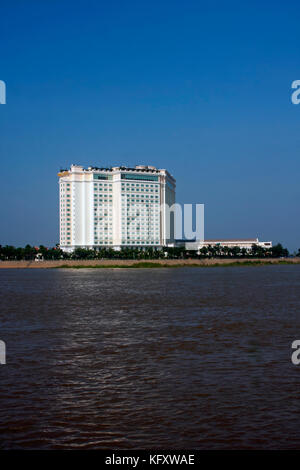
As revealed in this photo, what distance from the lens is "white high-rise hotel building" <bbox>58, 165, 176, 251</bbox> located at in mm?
148250

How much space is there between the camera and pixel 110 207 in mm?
151750

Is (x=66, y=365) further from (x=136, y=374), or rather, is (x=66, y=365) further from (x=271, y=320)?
(x=271, y=320)

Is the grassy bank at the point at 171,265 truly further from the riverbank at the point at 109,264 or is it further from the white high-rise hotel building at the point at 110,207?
the white high-rise hotel building at the point at 110,207

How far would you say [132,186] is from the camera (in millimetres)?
150000

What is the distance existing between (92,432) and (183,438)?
1275 millimetres

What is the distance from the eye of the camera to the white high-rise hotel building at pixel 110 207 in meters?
148

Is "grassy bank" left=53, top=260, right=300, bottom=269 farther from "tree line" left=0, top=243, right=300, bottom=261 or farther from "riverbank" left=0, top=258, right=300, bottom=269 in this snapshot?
"tree line" left=0, top=243, right=300, bottom=261

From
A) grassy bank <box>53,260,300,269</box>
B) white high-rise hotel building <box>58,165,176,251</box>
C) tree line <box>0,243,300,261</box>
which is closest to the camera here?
grassy bank <box>53,260,300,269</box>

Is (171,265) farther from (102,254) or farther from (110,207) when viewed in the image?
(110,207)

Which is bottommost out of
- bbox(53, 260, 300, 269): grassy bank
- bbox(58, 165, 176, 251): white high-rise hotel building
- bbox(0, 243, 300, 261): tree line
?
bbox(53, 260, 300, 269): grassy bank

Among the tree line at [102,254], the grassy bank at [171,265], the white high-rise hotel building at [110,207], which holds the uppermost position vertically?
the white high-rise hotel building at [110,207]

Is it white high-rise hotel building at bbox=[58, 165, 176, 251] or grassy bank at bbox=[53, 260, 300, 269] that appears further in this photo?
white high-rise hotel building at bbox=[58, 165, 176, 251]

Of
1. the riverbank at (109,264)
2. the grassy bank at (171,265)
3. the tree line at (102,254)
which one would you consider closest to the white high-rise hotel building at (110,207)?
the tree line at (102,254)

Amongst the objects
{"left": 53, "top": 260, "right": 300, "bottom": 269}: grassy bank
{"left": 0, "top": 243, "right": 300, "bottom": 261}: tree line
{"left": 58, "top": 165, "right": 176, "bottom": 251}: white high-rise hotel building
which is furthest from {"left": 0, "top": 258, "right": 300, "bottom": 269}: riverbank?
{"left": 58, "top": 165, "right": 176, "bottom": 251}: white high-rise hotel building
